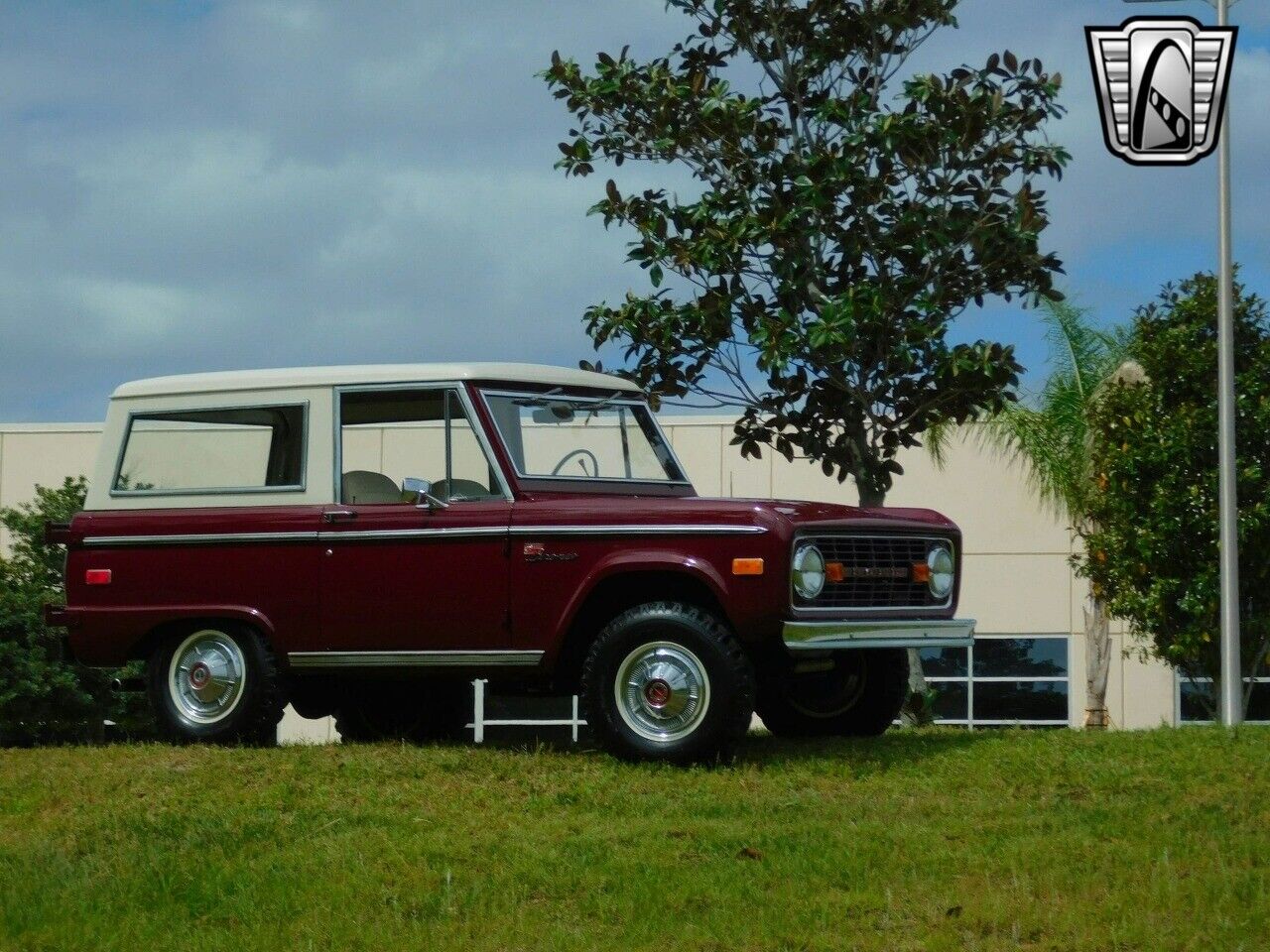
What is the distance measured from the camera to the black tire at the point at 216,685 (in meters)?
11.1

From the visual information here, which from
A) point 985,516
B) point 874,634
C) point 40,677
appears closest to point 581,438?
point 874,634

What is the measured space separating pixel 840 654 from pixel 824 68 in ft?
26.7

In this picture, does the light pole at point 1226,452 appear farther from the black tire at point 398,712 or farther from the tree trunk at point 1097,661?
the black tire at point 398,712

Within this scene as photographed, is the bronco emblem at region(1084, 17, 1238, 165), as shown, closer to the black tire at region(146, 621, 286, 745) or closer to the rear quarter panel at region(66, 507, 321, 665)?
the rear quarter panel at region(66, 507, 321, 665)

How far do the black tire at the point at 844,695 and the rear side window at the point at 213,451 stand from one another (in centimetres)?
331

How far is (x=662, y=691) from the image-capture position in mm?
9906

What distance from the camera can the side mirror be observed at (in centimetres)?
1031

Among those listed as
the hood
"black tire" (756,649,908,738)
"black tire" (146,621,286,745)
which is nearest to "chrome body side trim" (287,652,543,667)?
"black tire" (146,621,286,745)

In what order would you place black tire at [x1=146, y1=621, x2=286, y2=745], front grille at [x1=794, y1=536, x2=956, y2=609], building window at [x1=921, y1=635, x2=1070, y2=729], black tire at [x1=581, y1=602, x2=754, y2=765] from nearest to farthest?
black tire at [x1=581, y1=602, x2=754, y2=765], front grille at [x1=794, y1=536, x2=956, y2=609], black tire at [x1=146, y1=621, x2=286, y2=745], building window at [x1=921, y1=635, x2=1070, y2=729]

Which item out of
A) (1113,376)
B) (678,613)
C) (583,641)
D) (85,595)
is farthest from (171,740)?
(1113,376)

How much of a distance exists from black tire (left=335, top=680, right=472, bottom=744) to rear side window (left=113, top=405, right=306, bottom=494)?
181 centimetres

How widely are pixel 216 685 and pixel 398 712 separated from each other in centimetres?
162

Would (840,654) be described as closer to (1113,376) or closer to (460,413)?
(460,413)

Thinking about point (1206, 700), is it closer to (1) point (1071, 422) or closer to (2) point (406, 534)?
(1) point (1071, 422)
